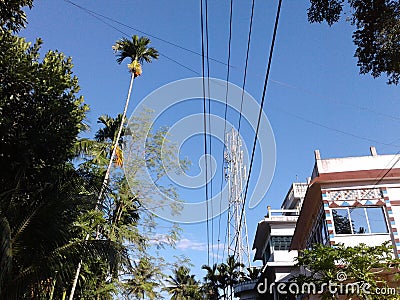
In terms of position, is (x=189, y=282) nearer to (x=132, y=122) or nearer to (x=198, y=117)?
(x=132, y=122)

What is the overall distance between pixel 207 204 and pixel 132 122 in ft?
25.7

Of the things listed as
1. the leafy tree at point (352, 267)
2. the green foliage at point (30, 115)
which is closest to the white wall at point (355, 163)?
the leafy tree at point (352, 267)

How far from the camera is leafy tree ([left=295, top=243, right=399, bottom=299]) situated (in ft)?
30.4

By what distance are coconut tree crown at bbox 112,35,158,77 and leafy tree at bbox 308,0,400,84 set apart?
11.2m

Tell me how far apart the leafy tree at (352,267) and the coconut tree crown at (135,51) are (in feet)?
34.3

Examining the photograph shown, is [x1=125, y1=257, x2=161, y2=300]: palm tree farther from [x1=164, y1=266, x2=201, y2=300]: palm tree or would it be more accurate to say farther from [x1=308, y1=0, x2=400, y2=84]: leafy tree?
[x1=164, y1=266, x2=201, y2=300]: palm tree

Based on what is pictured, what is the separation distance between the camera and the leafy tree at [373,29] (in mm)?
4785

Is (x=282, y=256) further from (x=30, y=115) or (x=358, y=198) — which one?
(x=30, y=115)

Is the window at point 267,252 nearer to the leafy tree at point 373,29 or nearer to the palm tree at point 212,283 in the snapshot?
the palm tree at point 212,283

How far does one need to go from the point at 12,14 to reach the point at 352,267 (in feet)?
35.5

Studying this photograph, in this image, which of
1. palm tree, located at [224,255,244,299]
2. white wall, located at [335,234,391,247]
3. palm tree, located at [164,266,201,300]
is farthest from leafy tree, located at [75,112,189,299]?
palm tree, located at [164,266,201,300]

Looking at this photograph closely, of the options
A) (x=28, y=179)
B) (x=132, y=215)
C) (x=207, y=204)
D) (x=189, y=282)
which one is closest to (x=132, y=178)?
(x=132, y=215)

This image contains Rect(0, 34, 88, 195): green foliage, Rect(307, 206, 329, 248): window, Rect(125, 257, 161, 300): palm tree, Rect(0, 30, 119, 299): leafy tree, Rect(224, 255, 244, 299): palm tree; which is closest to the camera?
Rect(0, 30, 119, 299): leafy tree

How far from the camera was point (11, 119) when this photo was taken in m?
9.10
